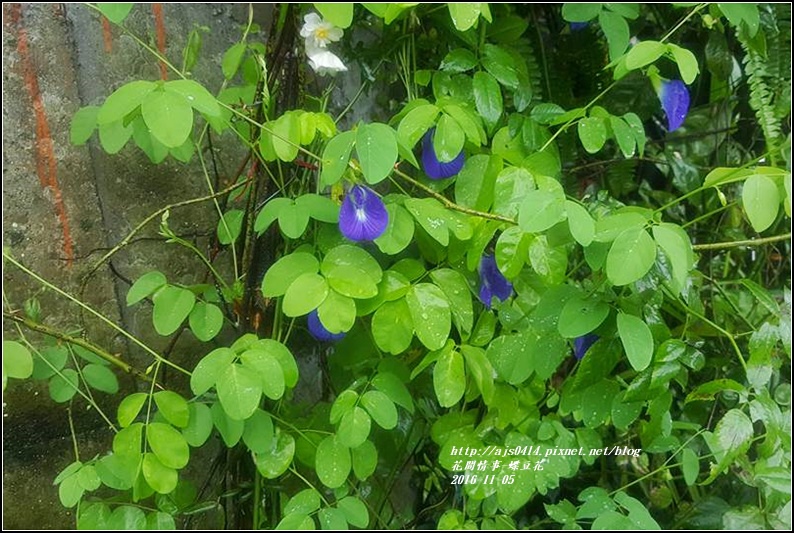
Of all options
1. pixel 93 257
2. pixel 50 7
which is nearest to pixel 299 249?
pixel 93 257

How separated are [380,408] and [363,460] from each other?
95mm

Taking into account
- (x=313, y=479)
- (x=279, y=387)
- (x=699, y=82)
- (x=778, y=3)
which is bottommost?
(x=313, y=479)

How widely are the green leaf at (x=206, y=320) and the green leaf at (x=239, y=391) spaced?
154 mm

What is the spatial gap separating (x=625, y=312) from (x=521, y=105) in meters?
0.40

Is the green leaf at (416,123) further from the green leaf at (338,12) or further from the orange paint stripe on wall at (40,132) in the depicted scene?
the orange paint stripe on wall at (40,132)

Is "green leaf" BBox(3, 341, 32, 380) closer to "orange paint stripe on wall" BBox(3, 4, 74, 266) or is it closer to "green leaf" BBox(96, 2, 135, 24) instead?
"orange paint stripe on wall" BBox(3, 4, 74, 266)

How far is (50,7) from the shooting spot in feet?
3.68

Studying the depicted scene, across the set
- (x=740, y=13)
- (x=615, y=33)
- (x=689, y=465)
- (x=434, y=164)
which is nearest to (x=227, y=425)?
(x=434, y=164)

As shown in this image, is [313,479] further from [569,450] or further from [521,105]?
[521,105]

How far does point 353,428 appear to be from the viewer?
935 mm

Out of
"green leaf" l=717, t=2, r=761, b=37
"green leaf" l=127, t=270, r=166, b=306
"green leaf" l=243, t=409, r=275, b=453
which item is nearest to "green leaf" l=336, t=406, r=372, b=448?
"green leaf" l=243, t=409, r=275, b=453

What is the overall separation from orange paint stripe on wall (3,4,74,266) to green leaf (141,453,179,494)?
1.35 ft

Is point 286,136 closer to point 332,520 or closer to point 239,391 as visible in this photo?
point 239,391

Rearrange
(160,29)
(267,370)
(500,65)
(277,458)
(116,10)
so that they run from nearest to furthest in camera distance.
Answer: (116,10), (267,370), (277,458), (500,65), (160,29)
